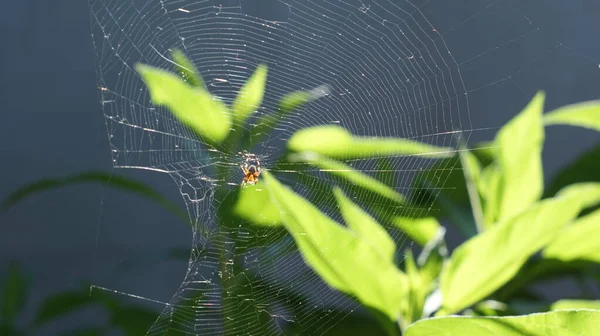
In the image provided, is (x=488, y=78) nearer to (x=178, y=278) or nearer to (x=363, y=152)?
(x=178, y=278)

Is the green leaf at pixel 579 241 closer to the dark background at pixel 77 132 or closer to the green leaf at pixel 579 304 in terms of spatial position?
the green leaf at pixel 579 304

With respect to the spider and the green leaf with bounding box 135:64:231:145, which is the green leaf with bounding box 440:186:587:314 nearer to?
the green leaf with bounding box 135:64:231:145

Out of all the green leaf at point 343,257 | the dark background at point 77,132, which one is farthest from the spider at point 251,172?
the dark background at point 77,132

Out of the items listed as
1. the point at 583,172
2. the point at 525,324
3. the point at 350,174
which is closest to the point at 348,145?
the point at 350,174

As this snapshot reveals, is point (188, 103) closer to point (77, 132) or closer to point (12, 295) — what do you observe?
point (12, 295)

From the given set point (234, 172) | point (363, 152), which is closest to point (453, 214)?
point (363, 152)

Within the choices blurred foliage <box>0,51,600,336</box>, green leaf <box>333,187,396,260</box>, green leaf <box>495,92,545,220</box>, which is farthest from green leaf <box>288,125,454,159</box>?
green leaf <box>333,187,396,260</box>
